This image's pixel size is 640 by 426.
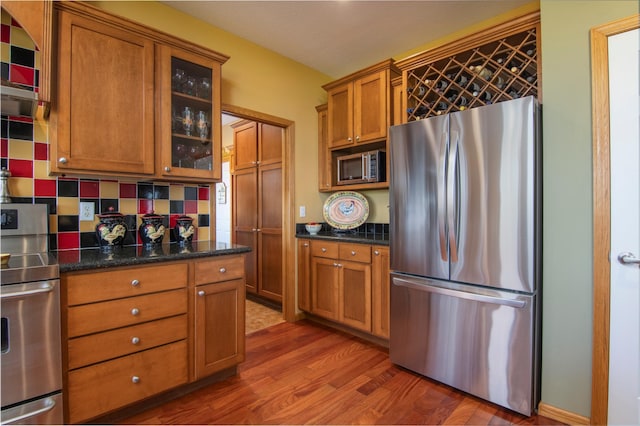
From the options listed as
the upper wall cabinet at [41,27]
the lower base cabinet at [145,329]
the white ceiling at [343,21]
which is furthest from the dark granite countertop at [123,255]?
the white ceiling at [343,21]

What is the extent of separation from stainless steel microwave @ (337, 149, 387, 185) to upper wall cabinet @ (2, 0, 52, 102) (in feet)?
→ 7.53

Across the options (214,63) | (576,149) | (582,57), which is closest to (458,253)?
(576,149)

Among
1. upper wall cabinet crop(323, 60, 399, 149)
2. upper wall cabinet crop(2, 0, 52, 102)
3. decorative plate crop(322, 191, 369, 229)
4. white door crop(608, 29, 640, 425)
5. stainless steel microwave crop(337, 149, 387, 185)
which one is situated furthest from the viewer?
decorative plate crop(322, 191, 369, 229)

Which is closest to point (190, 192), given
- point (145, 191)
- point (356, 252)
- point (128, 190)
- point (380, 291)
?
point (145, 191)

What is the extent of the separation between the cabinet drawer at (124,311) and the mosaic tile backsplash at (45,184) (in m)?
0.68

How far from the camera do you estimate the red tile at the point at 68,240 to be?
190cm

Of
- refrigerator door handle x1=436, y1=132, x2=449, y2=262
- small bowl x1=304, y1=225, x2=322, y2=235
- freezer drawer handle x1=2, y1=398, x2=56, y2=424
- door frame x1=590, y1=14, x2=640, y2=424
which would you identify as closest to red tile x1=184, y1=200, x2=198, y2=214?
small bowl x1=304, y1=225, x2=322, y2=235

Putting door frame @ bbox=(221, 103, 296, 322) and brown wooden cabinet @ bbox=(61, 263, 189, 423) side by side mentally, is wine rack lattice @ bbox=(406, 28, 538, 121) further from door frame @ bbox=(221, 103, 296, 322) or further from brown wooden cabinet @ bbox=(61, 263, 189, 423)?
brown wooden cabinet @ bbox=(61, 263, 189, 423)

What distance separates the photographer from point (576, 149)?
63.2 inches

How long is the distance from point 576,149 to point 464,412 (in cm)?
162

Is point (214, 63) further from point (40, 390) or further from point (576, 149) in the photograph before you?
point (576, 149)

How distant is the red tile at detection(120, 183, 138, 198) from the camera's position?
84.2 inches

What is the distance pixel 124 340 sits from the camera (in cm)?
161

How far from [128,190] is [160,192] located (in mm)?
214
